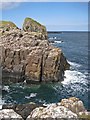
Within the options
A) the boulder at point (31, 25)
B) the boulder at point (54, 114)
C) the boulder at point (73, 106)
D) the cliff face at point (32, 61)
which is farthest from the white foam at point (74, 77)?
the boulder at point (31, 25)

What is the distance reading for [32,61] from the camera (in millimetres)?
64812

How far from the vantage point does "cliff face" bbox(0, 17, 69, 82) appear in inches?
2495

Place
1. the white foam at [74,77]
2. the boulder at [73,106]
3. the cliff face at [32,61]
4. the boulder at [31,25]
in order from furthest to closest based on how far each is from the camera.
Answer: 1. the boulder at [31,25]
2. the cliff face at [32,61]
3. the white foam at [74,77]
4. the boulder at [73,106]

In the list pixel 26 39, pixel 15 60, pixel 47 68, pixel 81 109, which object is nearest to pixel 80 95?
pixel 47 68

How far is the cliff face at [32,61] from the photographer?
6338cm

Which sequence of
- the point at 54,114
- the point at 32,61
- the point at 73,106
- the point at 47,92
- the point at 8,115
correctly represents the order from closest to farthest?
the point at 8,115, the point at 54,114, the point at 73,106, the point at 47,92, the point at 32,61

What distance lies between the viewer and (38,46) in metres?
69.8

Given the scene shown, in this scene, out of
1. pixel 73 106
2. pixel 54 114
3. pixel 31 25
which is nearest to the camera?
pixel 54 114

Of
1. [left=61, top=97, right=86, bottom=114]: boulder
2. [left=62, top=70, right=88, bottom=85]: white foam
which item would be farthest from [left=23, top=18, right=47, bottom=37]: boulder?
[left=61, top=97, right=86, bottom=114]: boulder

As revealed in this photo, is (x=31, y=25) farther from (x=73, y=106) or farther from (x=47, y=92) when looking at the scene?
(x=73, y=106)

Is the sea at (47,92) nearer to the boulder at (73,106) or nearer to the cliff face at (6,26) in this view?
the boulder at (73,106)

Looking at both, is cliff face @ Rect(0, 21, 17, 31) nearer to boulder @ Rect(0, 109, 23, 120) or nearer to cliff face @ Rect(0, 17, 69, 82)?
cliff face @ Rect(0, 17, 69, 82)

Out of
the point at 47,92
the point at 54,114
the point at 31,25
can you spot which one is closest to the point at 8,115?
the point at 54,114

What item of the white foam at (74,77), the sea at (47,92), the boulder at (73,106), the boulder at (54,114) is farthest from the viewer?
the white foam at (74,77)
